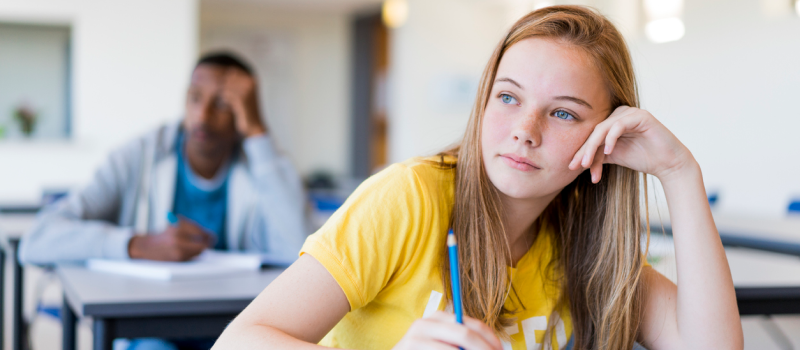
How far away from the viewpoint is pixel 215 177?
6.49 feet

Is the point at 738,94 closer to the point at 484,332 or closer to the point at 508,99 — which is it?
the point at 508,99

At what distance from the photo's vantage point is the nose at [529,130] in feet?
2.89

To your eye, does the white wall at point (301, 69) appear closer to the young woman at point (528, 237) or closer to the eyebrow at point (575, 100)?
the young woman at point (528, 237)

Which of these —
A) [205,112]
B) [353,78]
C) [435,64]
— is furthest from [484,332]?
[353,78]

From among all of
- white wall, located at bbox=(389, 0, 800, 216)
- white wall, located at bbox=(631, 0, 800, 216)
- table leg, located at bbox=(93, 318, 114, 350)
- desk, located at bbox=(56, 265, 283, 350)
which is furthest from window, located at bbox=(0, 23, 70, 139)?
table leg, located at bbox=(93, 318, 114, 350)

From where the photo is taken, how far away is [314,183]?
8.01 m


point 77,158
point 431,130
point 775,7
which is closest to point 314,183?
point 431,130

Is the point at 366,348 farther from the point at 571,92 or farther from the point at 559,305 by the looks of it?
the point at 571,92

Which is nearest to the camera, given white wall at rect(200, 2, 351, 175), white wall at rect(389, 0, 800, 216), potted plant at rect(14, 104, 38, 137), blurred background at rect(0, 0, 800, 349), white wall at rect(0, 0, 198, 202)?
white wall at rect(389, 0, 800, 216)

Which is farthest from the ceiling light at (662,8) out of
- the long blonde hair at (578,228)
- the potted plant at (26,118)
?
the potted plant at (26,118)

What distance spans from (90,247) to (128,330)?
0.50m

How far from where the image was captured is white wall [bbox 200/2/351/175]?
7945 mm

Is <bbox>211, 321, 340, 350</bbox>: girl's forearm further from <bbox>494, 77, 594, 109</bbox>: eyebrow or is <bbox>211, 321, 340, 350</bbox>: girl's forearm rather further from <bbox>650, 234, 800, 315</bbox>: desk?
<bbox>650, 234, 800, 315</bbox>: desk

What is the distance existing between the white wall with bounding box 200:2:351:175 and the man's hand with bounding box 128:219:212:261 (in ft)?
21.8
